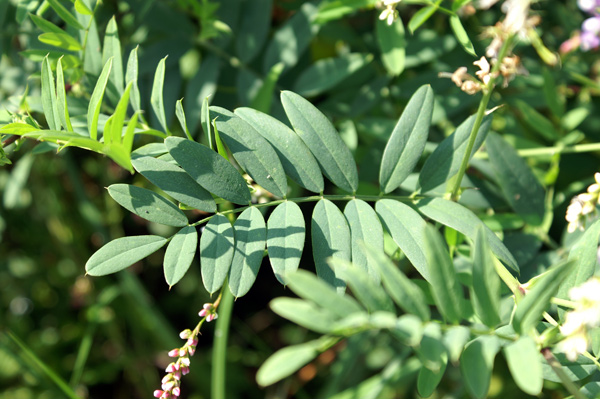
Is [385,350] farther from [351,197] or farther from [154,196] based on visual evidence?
[154,196]

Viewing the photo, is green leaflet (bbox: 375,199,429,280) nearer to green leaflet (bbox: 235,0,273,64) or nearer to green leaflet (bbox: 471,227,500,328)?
green leaflet (bbox: 471,227,500,328)

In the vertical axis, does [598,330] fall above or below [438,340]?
below

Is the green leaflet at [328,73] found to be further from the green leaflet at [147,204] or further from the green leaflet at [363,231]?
the green leaflet at [147,204]

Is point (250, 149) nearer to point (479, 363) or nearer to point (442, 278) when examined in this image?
point (442, 278)

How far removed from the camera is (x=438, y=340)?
737 mm

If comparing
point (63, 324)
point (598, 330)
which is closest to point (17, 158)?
point (63, 324)

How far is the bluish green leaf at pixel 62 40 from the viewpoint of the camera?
1.09 metres

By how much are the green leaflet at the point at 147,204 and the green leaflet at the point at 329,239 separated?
236 millimetres

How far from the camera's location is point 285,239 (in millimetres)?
960

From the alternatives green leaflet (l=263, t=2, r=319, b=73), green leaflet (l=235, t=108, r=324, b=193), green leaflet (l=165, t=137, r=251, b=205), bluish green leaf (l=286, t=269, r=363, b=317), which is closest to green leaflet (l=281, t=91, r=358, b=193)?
green leaflet (l=235, t=108, r=324, b=193)

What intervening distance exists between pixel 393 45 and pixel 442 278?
76cm

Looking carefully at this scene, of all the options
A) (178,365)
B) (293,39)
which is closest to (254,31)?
(293,39)

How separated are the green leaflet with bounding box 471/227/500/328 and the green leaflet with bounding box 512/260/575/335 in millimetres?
34

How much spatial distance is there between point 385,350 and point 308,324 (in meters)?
1.27
